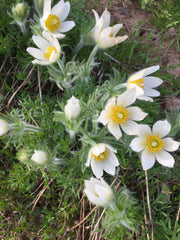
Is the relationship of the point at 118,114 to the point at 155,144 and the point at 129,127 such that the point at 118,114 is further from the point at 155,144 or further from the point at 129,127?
the point at 155,144

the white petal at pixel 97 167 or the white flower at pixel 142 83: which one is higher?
the white flower at pixel 142 83

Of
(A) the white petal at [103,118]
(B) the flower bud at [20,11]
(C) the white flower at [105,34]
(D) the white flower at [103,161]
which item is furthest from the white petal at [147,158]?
(B) the flower bud at [20,11]

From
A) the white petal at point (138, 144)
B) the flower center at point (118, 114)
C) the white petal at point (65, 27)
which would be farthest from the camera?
the white petal at point (65, 27)

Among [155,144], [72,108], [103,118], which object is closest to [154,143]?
[155,144]

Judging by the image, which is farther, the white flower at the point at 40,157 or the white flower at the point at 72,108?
the white flower at the point at 40,157

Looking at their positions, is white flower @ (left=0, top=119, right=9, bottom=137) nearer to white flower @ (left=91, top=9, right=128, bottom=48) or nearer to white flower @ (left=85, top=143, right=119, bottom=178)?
white flower @ (left=85, top=143, right=119, bottom=178)

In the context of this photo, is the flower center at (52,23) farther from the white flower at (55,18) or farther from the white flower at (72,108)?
the white flower at (72,108)

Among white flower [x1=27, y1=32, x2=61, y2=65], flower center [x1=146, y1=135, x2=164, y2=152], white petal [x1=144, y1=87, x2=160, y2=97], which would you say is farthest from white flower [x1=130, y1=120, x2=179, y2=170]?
white flower [x1=27, y1=32, x2=61, y2=65]
